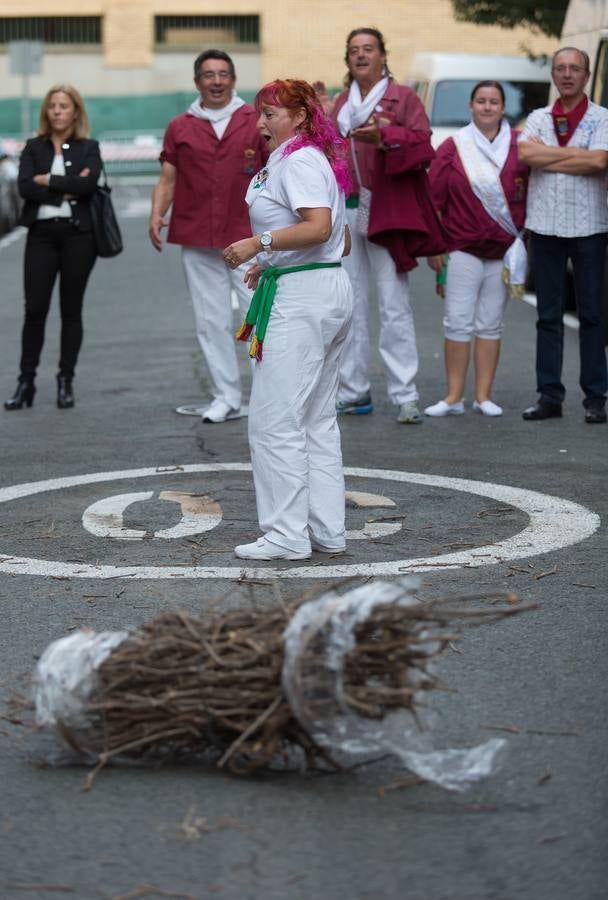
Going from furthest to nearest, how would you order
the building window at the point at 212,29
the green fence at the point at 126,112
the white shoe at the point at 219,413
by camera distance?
the building window at the point at 212,29
the green fence at the point at 126,112
the white shoe at the point at 219,413

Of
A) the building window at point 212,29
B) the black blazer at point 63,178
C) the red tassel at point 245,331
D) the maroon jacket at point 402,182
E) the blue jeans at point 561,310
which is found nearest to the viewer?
the red tassel at point 245,331

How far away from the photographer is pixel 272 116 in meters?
6.00

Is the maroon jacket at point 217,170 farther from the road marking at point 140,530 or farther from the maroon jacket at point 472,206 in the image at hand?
the road marking at point 140,530

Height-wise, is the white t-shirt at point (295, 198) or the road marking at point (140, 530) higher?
the white t-shirt at point (295, 198)

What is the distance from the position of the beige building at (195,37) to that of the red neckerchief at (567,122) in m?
45.5

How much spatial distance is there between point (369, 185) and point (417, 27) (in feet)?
153

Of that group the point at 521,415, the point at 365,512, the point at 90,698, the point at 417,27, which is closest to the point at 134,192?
→ the point at 417,27

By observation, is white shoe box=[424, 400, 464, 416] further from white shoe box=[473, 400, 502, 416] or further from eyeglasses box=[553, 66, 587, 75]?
eyeglasses box=[553, 66, 587, 75]

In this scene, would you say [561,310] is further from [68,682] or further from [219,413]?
[68,682]

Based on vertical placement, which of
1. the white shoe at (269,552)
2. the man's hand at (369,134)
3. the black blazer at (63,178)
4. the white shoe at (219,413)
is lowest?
the white shoe at (219,413)

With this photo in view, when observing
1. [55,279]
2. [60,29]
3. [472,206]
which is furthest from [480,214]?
[60,29]

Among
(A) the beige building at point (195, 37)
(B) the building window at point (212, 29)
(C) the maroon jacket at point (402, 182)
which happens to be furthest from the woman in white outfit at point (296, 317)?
(B) the building window at point (212, 29)

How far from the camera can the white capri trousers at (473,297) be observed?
388 inches

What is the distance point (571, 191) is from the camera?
961cm
